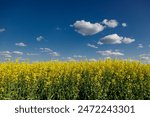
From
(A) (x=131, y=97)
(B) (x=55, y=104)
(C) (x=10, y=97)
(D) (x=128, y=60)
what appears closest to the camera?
(B) (x=55, y=104)

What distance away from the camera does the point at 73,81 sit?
49.3 ft

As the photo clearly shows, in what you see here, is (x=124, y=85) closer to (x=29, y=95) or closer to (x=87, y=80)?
(x=87, y=80)

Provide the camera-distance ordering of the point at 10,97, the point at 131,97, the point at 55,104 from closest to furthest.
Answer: the point at 55,104
the point at 10,97
the point at 131,97

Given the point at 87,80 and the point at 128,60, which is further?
the point at 128,60

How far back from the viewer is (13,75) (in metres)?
14.5

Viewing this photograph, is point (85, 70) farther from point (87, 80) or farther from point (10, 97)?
point (10, 97)

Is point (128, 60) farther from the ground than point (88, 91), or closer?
farther from the ground

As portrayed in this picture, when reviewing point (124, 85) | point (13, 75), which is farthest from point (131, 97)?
point (13, 75)

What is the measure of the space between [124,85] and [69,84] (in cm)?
195

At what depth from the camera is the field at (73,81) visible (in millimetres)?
14492

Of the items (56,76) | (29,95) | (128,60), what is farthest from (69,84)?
(128,60)

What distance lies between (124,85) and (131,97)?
56cm

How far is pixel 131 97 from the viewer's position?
1492cm

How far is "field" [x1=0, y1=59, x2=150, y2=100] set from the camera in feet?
47.5
